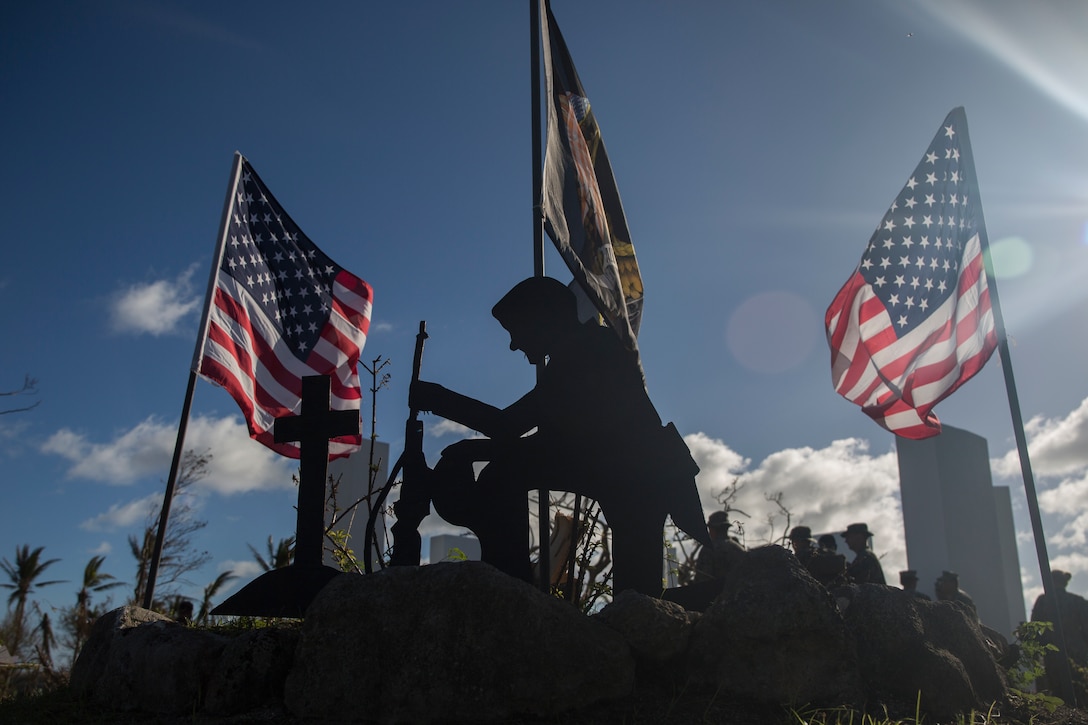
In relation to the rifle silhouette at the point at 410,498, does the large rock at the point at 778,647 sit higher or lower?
lower

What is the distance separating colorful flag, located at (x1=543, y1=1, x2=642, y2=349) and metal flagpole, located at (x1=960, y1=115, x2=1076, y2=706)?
139 inches

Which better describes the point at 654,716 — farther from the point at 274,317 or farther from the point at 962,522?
the point at 962,522

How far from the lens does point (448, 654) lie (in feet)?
10.3

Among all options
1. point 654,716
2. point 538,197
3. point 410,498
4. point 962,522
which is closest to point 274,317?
point 538,197

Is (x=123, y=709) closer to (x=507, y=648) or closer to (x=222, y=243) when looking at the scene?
(x=507, y=648)

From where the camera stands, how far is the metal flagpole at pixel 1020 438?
6.37m

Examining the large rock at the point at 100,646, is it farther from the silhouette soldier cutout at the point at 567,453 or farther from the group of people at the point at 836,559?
the group of people at the point at 836,559

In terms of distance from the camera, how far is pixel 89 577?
63.3 feet

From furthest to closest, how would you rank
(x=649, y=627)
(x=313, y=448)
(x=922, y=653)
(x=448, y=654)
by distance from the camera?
(x=313, y=448)
(x=922, y=653)
(x=649, y=627)
(x=448, y=654)

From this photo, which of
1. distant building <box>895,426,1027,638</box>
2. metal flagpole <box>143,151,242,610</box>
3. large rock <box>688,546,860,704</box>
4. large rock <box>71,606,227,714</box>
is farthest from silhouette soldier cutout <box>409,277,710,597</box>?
distant building <box>895,426,1027,638</box>

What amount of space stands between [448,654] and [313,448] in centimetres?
193

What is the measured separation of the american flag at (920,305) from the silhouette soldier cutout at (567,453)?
5.25 metres

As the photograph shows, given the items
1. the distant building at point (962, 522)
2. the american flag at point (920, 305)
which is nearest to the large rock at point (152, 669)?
the american flag at point (920, 305)

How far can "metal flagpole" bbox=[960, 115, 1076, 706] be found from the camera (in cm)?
637
